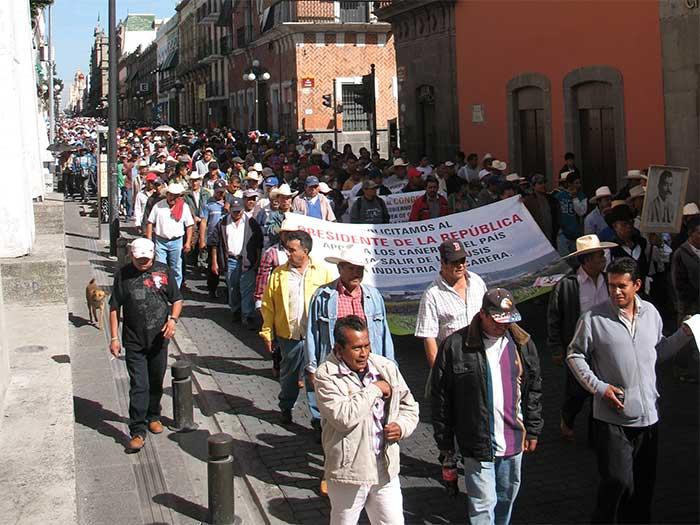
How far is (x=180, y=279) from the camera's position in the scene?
13930 millimetres

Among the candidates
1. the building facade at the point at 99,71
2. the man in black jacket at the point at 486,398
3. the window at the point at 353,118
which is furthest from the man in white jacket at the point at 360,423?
the building facade at the point at 99,71

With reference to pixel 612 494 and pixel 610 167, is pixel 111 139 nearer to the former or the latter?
pixel 610 167

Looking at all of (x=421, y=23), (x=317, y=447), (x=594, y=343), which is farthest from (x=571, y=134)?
(x=594, y=343)

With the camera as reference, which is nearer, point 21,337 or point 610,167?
point 21,337

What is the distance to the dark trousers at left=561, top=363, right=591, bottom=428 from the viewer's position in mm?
7372

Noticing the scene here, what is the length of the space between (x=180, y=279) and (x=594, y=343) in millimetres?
9126

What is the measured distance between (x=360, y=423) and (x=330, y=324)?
173 cm

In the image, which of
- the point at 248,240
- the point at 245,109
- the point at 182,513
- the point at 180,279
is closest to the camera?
the point at 182,513

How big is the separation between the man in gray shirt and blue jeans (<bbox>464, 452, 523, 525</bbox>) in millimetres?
547

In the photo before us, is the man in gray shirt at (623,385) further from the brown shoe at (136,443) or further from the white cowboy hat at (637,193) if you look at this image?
the white cowboy hat at (637,193)

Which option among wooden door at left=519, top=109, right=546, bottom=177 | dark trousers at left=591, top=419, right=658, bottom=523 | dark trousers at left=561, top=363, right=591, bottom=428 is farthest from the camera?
wooden door at left=519, top=109, right=546, bottom=177

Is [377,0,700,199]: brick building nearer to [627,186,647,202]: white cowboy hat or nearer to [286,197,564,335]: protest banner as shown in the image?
[627,186,647,202]: white cowboy hat

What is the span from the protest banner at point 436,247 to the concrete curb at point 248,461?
Answer: 1.94 meters

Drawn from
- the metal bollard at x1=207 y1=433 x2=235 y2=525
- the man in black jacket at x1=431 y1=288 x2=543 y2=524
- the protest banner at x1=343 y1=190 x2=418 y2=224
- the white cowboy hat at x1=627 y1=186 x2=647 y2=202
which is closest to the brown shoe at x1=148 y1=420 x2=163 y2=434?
the metal bollard at x1=207 y1=433 x2=235 y2=525
